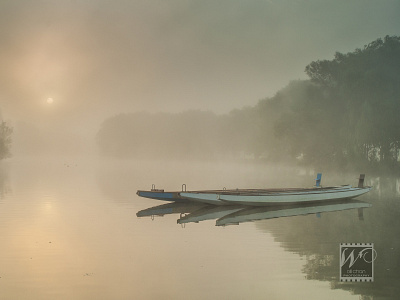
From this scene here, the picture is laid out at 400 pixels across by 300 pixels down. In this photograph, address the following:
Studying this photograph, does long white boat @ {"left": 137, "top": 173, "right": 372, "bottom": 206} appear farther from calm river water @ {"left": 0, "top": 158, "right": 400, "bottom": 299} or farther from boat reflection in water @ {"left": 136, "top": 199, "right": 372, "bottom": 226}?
calm river water @ {"left": 0, "top": 158, "right": 400, "bottom": 299}

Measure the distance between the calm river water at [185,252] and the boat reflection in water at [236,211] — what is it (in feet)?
0.32

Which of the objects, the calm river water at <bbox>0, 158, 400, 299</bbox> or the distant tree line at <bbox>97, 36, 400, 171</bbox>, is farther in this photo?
the distant tree line at <bbox>97, 36, 400, 171</bbox>

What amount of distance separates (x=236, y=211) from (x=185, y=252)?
1091 cm

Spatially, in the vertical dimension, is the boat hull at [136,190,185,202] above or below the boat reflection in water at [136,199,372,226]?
above

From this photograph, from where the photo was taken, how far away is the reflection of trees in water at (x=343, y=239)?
12180mm

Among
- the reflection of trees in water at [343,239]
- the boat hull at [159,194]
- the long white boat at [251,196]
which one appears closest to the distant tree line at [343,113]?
the long white boat at [251,196]

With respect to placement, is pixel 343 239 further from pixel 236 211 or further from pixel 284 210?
pixel 284 210

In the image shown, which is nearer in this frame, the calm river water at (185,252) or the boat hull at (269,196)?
the calm river water at (185,252)

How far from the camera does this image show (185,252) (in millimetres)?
15758

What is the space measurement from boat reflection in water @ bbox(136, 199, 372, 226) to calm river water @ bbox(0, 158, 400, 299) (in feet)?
0.32

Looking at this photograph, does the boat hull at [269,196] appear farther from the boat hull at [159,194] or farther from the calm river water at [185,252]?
the boat hull at [159,194]

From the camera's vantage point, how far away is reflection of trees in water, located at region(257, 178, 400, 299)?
1218 cm

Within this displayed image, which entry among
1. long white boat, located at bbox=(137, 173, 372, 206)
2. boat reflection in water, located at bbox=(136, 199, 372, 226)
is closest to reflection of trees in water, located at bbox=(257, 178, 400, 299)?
boat reflection in water, located at bbox=(136, 199, 372, 226)

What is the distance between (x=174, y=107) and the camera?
15225cm
